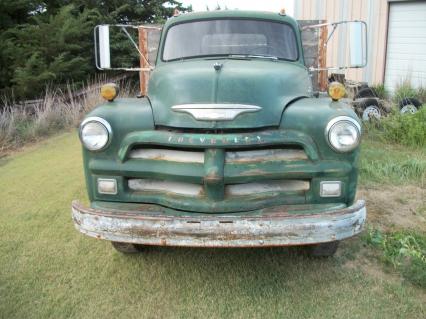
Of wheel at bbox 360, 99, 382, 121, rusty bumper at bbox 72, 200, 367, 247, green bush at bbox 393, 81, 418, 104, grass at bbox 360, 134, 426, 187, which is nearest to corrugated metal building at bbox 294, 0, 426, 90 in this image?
green bush at bbox 393, 81, 418, 104

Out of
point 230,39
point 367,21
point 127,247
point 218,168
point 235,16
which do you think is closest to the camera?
point 218,168

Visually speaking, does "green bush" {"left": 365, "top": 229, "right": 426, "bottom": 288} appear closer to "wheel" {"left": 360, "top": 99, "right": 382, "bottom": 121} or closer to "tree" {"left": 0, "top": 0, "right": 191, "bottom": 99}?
"wheel" {"left": 360, "top": 99, "right": 382, "bottom": 121}

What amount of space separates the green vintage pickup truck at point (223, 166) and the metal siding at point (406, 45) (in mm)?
8218

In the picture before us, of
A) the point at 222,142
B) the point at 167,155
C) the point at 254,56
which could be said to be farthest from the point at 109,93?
the point at 254,56

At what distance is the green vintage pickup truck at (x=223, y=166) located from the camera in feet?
9.25

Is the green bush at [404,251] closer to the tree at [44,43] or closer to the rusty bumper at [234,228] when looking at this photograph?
the rusty bumper at [234,228]

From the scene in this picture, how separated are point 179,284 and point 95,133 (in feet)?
4.07

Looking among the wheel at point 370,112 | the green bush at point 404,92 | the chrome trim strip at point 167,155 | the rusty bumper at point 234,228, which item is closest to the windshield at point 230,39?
the chrome trim strip at point 167,155

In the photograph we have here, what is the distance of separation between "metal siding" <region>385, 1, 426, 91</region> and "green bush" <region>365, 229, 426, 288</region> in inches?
293

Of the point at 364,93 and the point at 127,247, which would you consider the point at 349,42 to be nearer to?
the point at 127,247

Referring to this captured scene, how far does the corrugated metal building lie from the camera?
1044 cm

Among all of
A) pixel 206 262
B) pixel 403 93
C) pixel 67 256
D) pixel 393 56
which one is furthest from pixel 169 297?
pixel 393 56

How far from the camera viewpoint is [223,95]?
3.18 metres

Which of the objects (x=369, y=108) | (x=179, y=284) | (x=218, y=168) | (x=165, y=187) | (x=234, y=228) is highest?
(x=218, y=168)
